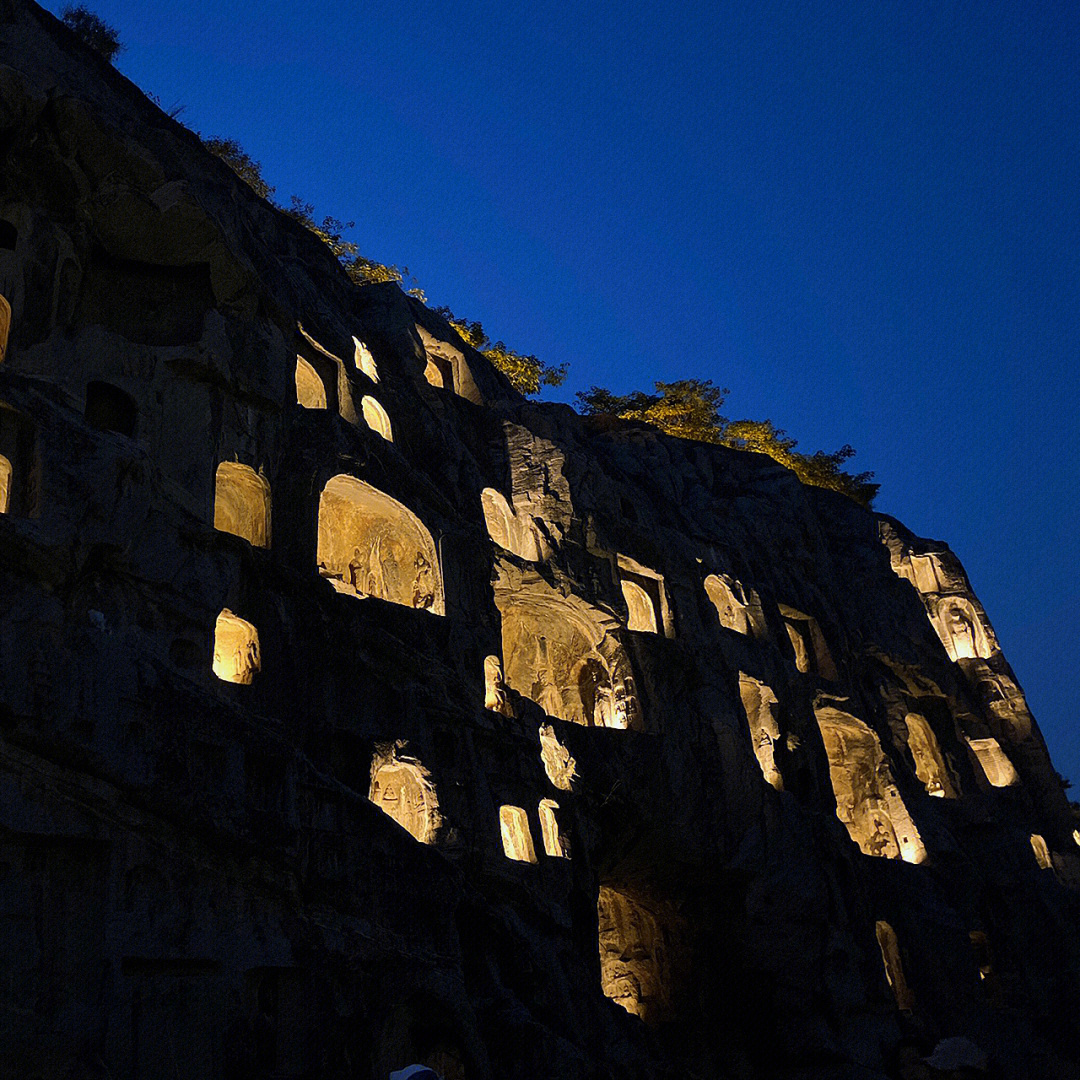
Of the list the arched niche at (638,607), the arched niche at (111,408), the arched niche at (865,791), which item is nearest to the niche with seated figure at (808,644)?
the arched niche at (865,791)

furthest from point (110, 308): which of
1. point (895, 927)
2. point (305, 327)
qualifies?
point (895, 927)

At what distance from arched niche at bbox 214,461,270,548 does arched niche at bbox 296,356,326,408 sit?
4.99 meters

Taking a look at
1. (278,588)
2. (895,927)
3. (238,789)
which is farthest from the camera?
(895,927)

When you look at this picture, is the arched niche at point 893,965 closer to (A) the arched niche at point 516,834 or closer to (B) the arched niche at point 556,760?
(B) the arched niche at point 556,760

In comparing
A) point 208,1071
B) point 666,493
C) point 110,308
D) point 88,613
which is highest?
point 666,493

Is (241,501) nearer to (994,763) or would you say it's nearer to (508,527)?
(508,527)

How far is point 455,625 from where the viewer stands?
24750 millimetres

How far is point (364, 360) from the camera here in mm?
30656

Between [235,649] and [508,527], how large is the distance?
39.8ft

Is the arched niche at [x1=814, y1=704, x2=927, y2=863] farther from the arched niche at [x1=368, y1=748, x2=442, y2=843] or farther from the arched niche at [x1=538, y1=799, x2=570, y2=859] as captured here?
the arched niche at [x1=368, y1=748, x2=442, y2=843]

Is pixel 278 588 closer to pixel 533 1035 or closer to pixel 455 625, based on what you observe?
pixel 455 625

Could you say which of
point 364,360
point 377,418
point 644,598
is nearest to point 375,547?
point 377,418

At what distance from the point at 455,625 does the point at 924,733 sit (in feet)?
78.4

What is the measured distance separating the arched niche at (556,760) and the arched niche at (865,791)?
13870 mm
